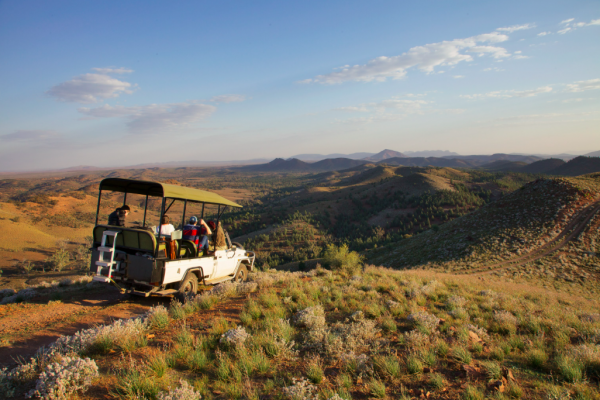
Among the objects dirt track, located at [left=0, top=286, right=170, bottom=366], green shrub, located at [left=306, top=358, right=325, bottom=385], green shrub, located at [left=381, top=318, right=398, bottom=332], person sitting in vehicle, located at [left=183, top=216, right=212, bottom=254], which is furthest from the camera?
person sitting in vehicle, located at [left=183, top=216, right=212, bottom=254]

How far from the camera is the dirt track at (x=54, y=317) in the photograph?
4.90 meters

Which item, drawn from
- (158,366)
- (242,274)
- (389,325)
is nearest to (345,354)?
(389,325)

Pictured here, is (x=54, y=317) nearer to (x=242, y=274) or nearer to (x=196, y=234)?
(x=196, y=234)

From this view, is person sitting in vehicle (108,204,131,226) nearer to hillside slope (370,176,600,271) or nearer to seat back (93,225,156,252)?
seat back (93,225,156,252)

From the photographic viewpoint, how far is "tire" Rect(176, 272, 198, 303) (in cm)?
711

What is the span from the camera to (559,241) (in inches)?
723

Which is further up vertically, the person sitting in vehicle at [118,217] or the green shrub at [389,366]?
the person sitting in vehicle at [118,217]

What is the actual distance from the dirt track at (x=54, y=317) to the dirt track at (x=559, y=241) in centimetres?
1775

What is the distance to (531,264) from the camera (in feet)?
55.0

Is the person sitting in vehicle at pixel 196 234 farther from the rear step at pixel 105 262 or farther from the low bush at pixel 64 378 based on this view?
the low bush at pixel 64 378

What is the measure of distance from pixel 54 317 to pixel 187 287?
2.81 metres

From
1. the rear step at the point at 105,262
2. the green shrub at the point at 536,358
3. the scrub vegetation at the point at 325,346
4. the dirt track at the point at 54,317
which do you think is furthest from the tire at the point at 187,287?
the green shrub at the point at 536,358

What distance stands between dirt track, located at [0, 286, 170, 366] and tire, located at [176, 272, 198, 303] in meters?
0.79

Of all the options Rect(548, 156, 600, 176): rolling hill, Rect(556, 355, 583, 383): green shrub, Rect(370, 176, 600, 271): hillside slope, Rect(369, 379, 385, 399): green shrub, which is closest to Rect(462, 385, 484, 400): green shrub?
Rect(369, 379, 385, 399): green shrub
